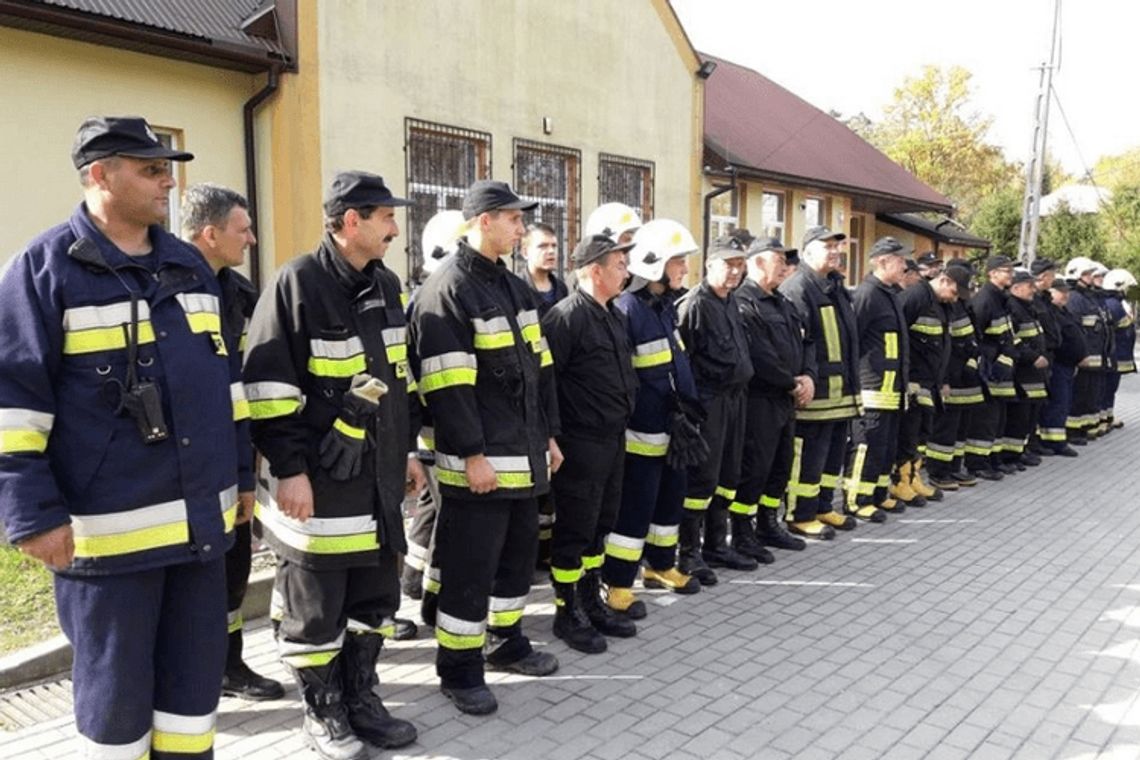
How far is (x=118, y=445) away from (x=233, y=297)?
1.42 metres

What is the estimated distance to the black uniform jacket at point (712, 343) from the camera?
18.6 ft

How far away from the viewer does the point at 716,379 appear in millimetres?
5668

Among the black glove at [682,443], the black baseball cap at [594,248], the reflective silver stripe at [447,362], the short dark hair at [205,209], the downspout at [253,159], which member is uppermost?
the downspout at [253,159]

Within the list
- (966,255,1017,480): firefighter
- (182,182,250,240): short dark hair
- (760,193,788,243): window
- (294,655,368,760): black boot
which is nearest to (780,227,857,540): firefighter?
(966,255,1017,480): firefighter

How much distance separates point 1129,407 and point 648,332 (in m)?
13.9

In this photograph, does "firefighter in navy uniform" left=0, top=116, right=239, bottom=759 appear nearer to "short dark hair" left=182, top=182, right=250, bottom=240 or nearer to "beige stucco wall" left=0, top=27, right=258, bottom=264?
"short dark hair" left=182, top=182, right=250, bottom=240

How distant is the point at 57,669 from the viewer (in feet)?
14.2

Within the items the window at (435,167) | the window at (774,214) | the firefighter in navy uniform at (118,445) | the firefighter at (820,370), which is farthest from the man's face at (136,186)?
the window at (774,214)

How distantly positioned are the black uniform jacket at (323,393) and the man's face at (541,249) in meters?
1.88

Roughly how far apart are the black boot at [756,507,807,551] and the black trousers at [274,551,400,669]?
12.5ft

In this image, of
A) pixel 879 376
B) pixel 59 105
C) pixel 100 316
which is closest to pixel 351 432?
pixel 100 316

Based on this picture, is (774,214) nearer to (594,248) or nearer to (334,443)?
(594,248)

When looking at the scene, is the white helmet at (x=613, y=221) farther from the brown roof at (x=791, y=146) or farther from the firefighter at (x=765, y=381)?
the brown roof at (x=791, y=146)

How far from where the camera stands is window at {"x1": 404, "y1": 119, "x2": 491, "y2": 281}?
980cm
